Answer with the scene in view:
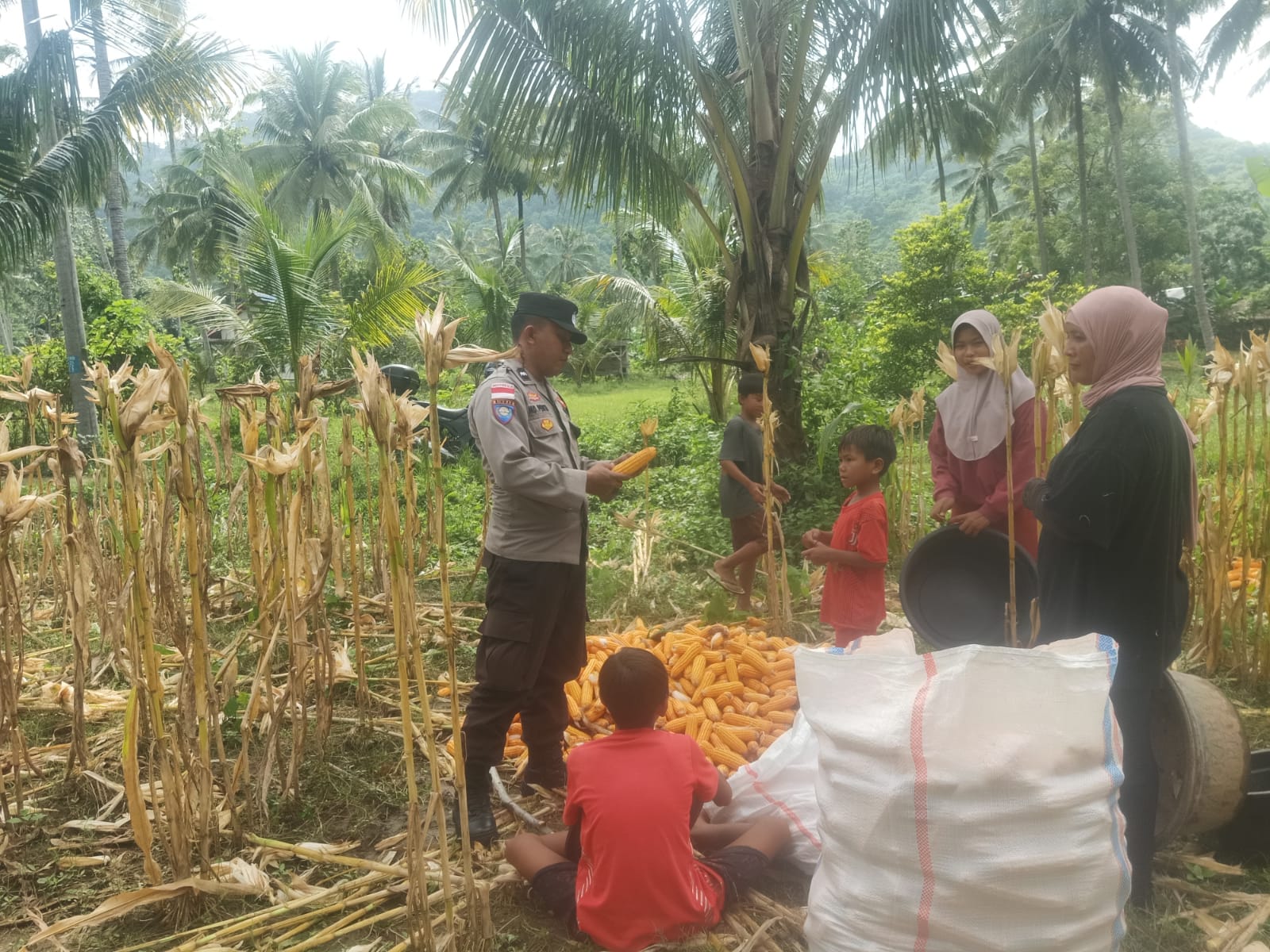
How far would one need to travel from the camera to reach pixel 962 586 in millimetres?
3273

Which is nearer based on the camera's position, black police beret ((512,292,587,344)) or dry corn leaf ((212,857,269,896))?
dry corn leaf ((212,857,269,896))

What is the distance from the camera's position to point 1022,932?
1.60m

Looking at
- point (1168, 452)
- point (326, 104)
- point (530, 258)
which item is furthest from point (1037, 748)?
point (530, 258)

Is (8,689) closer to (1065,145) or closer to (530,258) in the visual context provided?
(1065,145)

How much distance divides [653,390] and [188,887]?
2239 cm

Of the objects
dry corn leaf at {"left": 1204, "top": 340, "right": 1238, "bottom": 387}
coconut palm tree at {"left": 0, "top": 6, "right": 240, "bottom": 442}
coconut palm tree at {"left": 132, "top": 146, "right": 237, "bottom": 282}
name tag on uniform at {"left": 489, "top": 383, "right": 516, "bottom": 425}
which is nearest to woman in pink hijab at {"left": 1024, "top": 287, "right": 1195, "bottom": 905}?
name tag on uniform at {"left": 489, "top": 383, "right": 516, "bottom": 425}

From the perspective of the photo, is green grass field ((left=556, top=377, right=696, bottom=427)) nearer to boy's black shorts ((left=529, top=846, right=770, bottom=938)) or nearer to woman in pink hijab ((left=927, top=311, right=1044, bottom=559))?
woman in pink hijab ((left=927, top=311, right=1044, bottom=559))

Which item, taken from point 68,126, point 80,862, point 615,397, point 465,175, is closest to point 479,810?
point 80,862

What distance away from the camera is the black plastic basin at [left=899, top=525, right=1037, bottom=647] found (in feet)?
10.2

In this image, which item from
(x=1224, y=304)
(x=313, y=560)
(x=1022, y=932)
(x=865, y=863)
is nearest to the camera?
(x=1022, y=932)

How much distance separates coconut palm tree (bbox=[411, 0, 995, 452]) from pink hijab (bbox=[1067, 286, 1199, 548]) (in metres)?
4.06

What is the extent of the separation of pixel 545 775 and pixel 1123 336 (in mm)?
2255

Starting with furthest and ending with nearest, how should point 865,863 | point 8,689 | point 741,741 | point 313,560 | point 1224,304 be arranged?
1. point 1224,304
2. point 741,741
3. point 313,560
4. point 8,689
5. point 865,863

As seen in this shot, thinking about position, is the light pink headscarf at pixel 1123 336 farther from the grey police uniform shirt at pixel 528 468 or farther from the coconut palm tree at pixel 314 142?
the coconut palm tree at pixel 314 142
